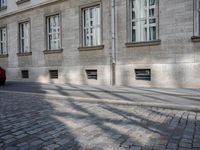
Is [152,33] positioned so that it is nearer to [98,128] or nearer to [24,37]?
[98,128]

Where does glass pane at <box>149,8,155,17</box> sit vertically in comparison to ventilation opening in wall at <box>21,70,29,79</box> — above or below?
above

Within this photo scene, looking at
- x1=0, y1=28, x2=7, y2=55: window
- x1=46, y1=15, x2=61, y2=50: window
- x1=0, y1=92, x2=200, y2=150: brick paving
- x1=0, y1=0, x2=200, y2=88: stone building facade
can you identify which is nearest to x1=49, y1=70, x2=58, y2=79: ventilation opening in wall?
x1=0, y1=0, x2=200, y2=88: stone building facade

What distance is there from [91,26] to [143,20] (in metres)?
3.24

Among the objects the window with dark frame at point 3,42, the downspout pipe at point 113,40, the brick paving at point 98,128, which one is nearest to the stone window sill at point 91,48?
the downspout pipe at point 113,40

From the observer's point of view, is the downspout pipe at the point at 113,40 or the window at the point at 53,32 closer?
the downspout pipe at the point at 113,40

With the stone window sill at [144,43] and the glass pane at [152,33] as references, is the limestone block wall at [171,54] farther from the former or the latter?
the glass pane at [152,33]

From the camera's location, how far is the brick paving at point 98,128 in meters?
3.58

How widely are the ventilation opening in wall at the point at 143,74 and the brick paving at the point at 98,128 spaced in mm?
5015

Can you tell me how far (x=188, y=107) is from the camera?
19.1 ft

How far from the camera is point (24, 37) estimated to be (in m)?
17.4

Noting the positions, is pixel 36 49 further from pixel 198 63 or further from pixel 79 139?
pixel 79 139

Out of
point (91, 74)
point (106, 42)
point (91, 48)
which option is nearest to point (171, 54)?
point (106, 42)

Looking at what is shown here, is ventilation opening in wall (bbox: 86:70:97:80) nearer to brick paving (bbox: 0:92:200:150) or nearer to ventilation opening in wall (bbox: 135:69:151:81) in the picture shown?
ventilation opening in wall (bbox: 135:69:151:81)

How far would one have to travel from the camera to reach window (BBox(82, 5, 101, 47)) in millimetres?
13180
